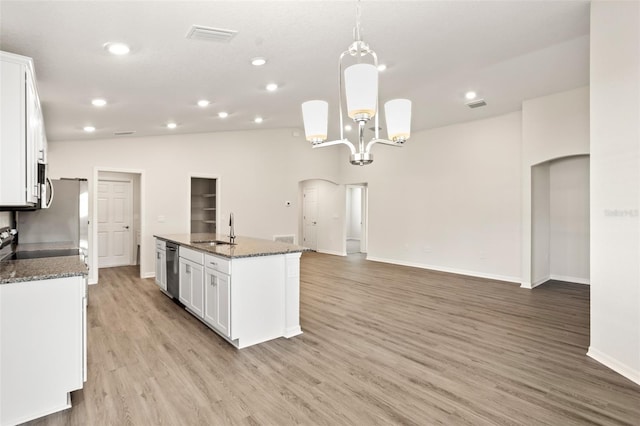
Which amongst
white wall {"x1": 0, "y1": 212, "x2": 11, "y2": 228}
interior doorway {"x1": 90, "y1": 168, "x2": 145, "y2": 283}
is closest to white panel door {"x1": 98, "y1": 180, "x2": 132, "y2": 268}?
interior doorway {"x1": 90, "y1": 168, "x2": 145, "y2": 283}

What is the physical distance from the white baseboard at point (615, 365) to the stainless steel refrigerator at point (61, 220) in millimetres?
5846

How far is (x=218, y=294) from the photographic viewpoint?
3.52m

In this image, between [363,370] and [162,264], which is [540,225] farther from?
[162,264]

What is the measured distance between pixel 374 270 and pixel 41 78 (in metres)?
6.09

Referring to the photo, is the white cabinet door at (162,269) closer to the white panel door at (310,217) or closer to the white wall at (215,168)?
the white wall at (215,168)

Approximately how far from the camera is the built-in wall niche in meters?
8.12

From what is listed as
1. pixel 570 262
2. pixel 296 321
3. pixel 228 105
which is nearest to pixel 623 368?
pixel 296 321

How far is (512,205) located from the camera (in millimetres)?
6230

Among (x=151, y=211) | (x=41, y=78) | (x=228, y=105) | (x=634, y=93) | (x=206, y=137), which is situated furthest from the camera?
(x=206, y=137)

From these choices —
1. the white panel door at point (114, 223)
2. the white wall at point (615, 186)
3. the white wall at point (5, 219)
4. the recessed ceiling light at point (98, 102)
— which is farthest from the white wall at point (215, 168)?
the white wall at point (615, 186)

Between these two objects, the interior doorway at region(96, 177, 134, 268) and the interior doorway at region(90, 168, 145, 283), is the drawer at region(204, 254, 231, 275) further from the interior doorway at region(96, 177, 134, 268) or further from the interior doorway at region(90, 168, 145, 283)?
the interior doorway at region(96, 177, 134, 268)

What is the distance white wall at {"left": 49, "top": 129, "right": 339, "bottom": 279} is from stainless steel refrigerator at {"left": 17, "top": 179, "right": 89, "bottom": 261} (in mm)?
1161

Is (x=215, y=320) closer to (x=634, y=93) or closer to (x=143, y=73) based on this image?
(x=143, y=73)

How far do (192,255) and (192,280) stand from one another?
11.5 inches
